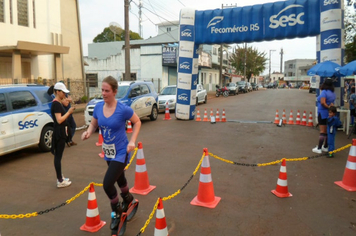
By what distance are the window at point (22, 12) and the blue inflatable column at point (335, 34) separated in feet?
55.6

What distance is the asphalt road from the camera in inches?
154

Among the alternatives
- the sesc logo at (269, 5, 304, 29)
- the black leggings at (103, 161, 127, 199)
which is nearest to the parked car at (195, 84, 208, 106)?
the sesc logo at (269, 5, 304, 29)

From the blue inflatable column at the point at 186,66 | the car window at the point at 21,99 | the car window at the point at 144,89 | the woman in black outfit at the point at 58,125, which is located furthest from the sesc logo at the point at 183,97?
the woman in black outfit at the point at 58,125

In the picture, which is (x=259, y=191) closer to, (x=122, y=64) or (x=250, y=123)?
(x=250, y=123)

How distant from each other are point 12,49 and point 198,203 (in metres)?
15.7

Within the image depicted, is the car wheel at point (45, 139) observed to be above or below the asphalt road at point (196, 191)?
above

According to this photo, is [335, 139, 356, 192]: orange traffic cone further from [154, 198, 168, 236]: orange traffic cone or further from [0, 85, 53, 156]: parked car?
[0, 85, 53, 156]: parked car

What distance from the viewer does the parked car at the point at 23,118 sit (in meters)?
6.84

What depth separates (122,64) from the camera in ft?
104

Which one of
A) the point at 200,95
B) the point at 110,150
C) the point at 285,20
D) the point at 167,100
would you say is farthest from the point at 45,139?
the point at 200,95

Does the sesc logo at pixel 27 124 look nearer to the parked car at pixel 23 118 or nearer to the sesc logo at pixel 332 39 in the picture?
the parked car at pixel 23 118

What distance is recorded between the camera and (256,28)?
12.9m

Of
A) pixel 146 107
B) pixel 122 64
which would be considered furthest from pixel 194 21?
pixel 122 64

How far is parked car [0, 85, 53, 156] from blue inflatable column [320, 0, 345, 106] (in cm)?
1017
